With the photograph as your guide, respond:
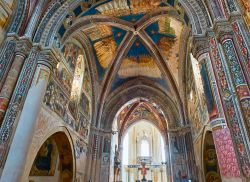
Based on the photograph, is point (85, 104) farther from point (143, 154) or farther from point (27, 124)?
point (143, 154)

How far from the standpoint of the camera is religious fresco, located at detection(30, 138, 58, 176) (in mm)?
8844

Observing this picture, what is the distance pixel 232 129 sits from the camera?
14.5 ft

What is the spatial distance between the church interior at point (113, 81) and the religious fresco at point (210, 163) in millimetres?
43

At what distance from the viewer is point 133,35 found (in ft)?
39.9

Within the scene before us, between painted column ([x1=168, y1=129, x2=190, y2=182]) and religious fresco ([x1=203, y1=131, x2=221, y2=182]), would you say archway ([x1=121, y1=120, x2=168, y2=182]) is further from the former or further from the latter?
religious fresco ([x1=203, y1=131, x2=221, y2=182])

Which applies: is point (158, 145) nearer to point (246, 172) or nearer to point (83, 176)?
point (83, 176)

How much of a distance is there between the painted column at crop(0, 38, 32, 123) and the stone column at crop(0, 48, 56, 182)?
51cm

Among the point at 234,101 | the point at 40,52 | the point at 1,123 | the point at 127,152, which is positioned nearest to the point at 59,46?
the point at 40,52

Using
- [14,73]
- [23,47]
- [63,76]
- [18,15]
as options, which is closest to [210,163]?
[63,76]

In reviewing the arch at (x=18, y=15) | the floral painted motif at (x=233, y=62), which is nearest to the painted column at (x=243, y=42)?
the floral painted motif at (x=233, y=62)

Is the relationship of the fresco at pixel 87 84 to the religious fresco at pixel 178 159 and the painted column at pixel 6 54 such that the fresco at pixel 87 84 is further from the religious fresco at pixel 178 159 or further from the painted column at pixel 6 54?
the religious fresco at pixel 178 159

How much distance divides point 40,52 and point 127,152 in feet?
81.5

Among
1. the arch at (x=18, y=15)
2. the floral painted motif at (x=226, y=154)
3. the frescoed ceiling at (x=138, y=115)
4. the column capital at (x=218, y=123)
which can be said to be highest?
the frescoed ceiling at (x=138, y=115)

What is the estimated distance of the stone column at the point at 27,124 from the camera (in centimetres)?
509
